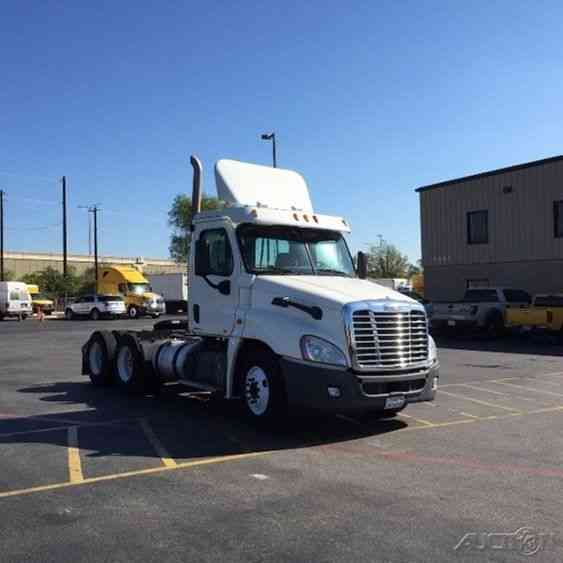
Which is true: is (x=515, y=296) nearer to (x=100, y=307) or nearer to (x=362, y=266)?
(x=362, y=266)

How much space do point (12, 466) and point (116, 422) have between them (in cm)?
234

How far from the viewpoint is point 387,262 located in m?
83.8

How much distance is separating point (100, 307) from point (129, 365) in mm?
32042

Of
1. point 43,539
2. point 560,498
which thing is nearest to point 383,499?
point 560,498

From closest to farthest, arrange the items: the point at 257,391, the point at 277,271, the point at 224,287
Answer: the point at 257,391, the point at 277,271, the point at 224,287

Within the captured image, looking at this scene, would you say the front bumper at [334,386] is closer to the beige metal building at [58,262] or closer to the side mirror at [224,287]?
the side mirror at [224,287]

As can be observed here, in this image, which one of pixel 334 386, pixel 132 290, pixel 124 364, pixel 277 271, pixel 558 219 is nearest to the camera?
pixel 334 386

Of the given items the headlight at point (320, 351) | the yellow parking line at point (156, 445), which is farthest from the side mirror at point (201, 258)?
the headlight at point (320, 351)

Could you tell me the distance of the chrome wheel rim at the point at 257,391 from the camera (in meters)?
8.35

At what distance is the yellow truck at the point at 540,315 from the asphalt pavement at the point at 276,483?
1139cm

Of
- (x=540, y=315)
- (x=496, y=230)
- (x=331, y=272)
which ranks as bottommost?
(x=540, y=315)

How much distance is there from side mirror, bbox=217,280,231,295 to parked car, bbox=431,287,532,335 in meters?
16.6

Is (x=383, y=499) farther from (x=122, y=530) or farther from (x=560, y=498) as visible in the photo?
(x=122, y=530)

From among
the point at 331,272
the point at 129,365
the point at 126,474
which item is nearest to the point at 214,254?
the point at 331,272
